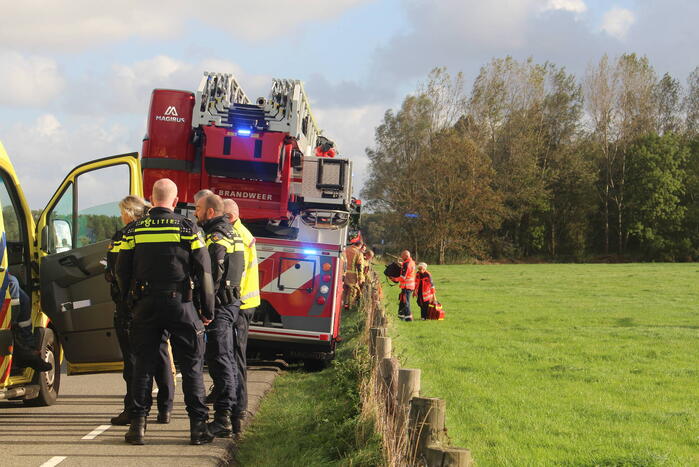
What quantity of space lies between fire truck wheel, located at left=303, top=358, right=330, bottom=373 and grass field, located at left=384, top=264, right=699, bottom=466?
1103 mm

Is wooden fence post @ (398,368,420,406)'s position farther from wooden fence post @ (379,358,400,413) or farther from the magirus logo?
the magirus logo

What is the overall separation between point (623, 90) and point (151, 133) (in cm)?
6874

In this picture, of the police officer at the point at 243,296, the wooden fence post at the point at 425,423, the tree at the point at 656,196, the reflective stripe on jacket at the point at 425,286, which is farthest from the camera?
the tree at the point at 656,196

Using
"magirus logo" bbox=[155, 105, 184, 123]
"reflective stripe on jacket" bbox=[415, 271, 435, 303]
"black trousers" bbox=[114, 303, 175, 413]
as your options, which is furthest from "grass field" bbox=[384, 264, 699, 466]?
"magirus logo" bbox=[155, 105, 184, 123]

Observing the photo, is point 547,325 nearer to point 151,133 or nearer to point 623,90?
point 151,133

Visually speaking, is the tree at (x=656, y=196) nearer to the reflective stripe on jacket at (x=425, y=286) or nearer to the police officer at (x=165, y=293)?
the reflective stripe on jacket at (x=425, y=286)

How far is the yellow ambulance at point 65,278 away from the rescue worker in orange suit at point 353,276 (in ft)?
41.1

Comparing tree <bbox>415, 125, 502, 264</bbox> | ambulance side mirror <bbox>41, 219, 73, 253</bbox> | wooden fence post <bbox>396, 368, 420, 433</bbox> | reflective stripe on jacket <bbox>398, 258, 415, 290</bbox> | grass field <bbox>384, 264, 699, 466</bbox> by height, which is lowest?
grass field <bbox>384, 264, 699, 466</bbox>

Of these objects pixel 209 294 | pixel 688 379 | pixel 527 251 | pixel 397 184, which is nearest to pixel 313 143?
pixel 688 379

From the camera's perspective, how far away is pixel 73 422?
8.37 m

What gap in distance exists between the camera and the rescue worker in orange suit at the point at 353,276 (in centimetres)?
2158

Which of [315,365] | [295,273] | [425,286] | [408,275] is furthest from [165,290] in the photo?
[425,286]

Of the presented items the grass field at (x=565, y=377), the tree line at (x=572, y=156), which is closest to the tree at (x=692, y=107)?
the tree line at (x=572, y=156)

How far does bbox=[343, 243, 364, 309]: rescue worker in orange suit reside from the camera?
70.8 feet
